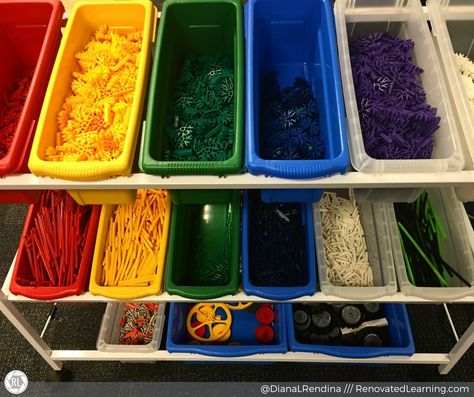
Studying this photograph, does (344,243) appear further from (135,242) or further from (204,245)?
(135,242)

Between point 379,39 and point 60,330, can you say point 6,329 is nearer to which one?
point 60,330

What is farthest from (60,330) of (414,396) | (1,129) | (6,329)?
(414,396)

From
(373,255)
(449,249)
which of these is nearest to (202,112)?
(373,255)

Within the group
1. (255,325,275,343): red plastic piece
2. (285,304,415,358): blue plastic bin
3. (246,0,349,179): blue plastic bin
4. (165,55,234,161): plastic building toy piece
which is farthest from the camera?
(255,325,275,343): red plastic piece

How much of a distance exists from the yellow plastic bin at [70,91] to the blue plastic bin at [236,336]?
1.95 feet

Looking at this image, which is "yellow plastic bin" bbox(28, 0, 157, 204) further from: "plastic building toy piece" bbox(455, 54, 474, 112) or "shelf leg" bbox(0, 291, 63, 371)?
"plastic building toy piece" bbox(455, 54, 474, 112)

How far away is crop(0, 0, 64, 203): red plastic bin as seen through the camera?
98 centimetres

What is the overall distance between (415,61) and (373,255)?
628 mm

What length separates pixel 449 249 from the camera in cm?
139

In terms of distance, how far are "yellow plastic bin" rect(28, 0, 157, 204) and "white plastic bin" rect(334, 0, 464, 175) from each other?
0.52 metres

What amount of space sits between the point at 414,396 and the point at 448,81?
3.75 feet

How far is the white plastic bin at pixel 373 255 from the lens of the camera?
119 centimetres

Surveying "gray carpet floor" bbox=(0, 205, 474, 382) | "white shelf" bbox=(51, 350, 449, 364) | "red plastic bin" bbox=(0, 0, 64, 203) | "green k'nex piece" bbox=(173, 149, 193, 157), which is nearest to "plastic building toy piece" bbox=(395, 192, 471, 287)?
"white shelf" bbox=(51, 350, 449, 364)

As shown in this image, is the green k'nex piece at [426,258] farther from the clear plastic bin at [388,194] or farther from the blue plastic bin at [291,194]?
the blue plastic bin at [291,194]
